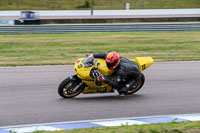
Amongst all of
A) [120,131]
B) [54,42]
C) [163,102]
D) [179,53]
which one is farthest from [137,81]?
[54,42]

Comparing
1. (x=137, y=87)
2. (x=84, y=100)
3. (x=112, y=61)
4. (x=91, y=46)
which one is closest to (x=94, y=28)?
(x=91, y=46)

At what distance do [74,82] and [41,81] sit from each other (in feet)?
7.90

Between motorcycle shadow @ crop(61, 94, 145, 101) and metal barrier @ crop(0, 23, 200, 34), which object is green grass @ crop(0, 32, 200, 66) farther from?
motorcycle shadow @ crop(61, 94, 145, 101)

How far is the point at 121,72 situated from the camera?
24.7 ft

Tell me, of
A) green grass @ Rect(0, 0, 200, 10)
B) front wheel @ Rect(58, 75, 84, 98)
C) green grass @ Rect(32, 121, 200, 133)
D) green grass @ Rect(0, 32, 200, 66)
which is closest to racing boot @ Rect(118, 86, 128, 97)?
front wheel @ Rect(58, 75, 84, 98)

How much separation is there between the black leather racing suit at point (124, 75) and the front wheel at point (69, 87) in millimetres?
733

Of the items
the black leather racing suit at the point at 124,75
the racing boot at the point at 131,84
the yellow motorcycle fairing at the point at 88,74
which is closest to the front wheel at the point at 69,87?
the yellow motorcycle fairing at the point at 88,74

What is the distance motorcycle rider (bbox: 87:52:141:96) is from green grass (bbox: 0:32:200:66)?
549 centimetres

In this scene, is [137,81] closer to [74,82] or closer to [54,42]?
[74,82]

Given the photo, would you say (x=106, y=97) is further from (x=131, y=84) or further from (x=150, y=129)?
(x=150, y=129)

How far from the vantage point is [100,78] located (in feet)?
23.9

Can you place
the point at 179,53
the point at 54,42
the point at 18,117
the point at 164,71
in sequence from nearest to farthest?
the point at 18,117
the point at 164,71
the point at 179,53
the point at 54,42

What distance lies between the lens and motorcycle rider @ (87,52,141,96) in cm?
734

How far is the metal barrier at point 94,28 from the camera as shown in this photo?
69.1 ft
